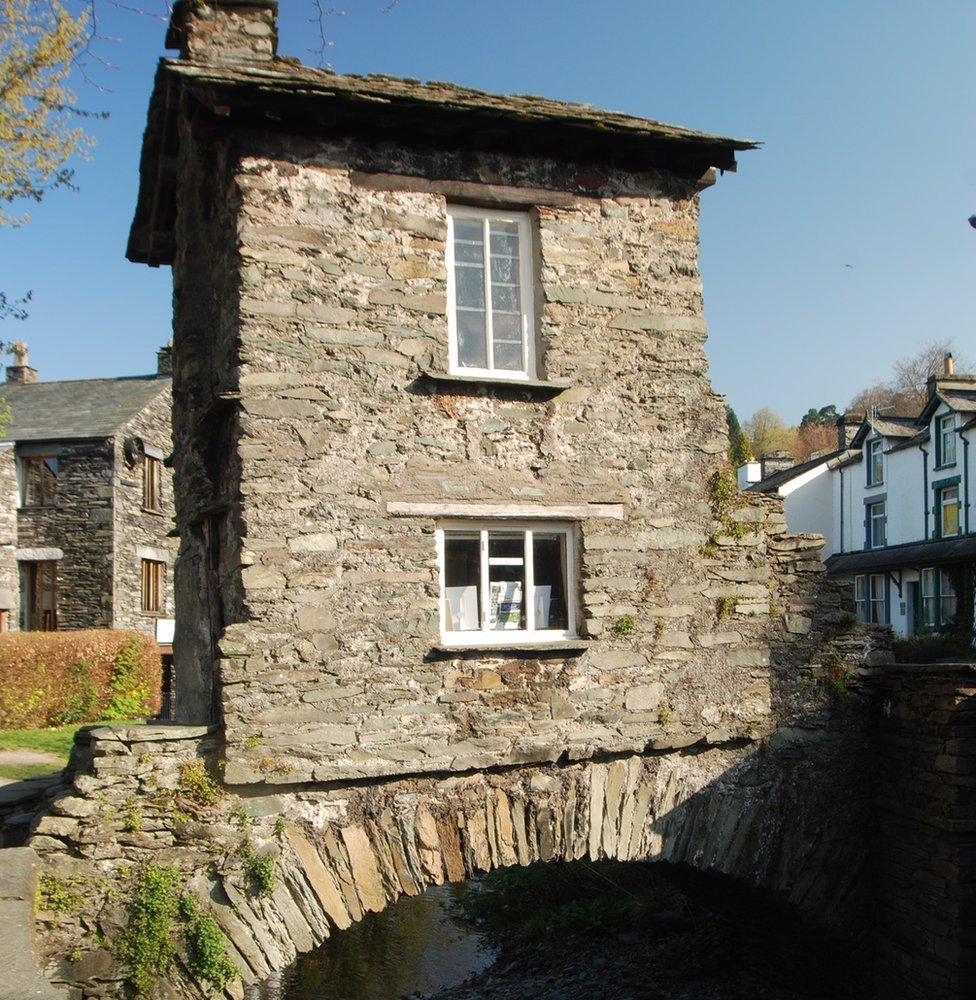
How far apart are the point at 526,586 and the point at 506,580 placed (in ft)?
0.61

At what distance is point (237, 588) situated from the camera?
7.91 metres

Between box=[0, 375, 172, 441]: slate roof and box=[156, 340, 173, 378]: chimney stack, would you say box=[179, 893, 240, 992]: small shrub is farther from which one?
box=[156, 340, 173, 378]: chimney stack

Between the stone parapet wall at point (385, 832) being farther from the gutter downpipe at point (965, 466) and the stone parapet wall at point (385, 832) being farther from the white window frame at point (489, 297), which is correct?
the gutter downpipe at point (965, 466)

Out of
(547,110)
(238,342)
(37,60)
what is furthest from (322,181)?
(37,60)

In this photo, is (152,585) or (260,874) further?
(152,585)

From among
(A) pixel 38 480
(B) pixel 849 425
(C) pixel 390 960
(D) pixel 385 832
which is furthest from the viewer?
(B) pixel 849 425

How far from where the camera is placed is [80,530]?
84.9 feet

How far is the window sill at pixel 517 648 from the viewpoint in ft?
26.7

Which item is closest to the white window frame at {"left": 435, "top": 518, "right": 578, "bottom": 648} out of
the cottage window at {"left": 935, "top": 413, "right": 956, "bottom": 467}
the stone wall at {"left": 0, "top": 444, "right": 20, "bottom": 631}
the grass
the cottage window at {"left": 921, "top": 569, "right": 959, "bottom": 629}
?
the grass

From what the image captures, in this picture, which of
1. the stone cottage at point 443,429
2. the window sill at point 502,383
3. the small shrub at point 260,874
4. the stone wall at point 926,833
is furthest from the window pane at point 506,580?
the stone wall at point 926,833

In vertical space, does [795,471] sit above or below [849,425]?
below

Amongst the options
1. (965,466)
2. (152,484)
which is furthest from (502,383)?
(965,466)

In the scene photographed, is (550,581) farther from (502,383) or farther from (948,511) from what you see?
(948,511)

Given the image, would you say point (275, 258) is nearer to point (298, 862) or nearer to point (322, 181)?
point (322, 181)
